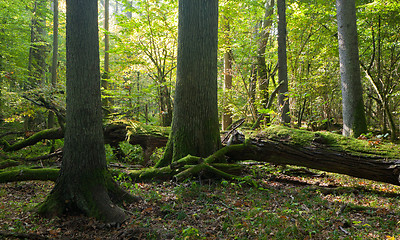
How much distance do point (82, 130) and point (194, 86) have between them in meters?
2.70

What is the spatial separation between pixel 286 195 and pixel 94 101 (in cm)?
390

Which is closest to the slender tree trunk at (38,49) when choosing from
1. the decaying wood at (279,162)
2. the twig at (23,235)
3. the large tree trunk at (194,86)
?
the large tree trunk at (194,86)

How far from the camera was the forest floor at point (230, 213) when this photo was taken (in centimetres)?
334

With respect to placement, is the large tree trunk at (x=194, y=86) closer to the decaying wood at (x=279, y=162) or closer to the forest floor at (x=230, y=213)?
the decaying wood at (x=279, y=162)

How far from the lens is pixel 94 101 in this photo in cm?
382

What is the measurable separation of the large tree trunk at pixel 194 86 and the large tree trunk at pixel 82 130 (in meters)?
2.20

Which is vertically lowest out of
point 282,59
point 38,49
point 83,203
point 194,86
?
point 83,203

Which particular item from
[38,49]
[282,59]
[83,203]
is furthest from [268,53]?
[38,49]

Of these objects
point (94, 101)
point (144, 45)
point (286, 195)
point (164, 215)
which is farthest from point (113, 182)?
point (144, 45)

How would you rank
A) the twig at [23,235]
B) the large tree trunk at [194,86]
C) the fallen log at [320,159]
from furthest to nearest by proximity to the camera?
the large tree trunk at [194,86]
the fallen log at [320,159]
the twig at [23,235]

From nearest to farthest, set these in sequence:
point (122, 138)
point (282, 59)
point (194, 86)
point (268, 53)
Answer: point (194, 86) < point (122, 138) < point (282, 59) < point (268, 53)

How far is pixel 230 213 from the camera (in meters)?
4.00

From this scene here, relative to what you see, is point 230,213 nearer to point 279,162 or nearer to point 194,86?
point 279,162

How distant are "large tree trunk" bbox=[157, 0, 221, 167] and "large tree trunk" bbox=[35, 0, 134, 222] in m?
2.20
